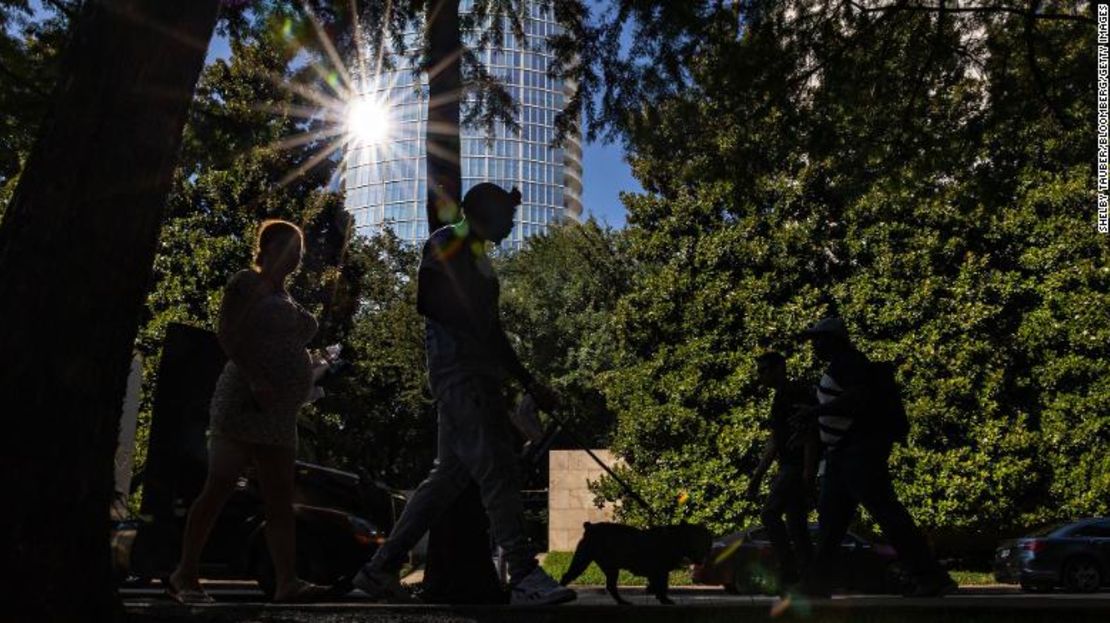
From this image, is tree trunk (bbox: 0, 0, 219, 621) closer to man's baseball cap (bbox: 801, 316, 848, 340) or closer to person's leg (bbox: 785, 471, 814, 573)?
man's baseball cap (bbox: 801, 316, 848, 340)

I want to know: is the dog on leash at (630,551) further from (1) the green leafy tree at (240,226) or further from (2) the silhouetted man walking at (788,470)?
(1) the green leafy tree at (240,226)

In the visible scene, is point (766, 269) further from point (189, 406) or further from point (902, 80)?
point (189, 406)

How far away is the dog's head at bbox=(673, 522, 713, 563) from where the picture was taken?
663 centimetres

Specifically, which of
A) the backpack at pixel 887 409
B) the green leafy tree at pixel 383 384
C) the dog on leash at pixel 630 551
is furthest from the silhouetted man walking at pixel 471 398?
the green leafy tree at pixel 383 384

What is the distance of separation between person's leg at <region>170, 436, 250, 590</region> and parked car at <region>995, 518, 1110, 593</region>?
15.6 metres

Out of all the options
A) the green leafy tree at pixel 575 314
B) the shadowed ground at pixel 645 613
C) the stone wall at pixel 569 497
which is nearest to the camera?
Answer: the shadowed ground at pixel 645 613

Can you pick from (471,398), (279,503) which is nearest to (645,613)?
(471,398)

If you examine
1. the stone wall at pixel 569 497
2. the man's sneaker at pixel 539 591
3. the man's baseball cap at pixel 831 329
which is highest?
the stone wall at pixel 569 497

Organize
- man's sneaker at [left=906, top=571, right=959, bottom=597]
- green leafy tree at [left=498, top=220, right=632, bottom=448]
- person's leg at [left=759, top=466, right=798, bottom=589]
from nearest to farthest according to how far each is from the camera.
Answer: man's sneaker at [left=906, top=571, right=959, bottom=597], person's leg at [left=759, top=466, right=798, bottom=589], green leafy tree at [left=498, top=220, right=632, bottom=448]

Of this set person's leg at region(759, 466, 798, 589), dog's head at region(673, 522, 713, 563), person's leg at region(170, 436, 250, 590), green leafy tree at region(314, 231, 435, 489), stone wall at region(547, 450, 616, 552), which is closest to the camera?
person's leg at region(170, 436, 250, 590)

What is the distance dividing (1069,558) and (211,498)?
1601 cm

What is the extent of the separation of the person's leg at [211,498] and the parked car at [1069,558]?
1565 cm

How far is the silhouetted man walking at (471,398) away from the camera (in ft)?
14.8

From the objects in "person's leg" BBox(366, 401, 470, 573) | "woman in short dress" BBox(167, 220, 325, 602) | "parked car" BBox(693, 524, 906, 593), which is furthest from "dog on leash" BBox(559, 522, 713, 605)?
"parked car" BBox(693, 524, 906, 593)
